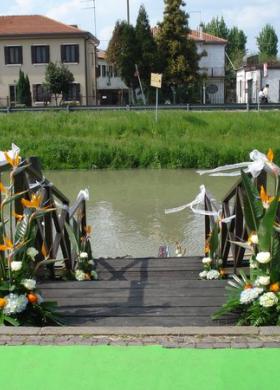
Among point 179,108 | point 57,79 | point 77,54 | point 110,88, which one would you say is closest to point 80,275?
point 179,108

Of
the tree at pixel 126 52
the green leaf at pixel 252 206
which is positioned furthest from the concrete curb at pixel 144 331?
the tree at pixel 126 52

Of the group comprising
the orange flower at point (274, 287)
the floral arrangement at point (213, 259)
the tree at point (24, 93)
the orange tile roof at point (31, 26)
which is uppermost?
the orange tile roof at point (31, 26)

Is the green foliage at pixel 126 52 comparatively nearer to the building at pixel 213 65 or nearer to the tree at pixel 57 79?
the tree at pixel 57 79

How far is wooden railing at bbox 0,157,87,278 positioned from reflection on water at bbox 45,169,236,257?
10.8ft

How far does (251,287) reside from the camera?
4668 millimetres

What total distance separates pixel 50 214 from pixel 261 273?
2878 mm

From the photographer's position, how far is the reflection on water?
38.8ft

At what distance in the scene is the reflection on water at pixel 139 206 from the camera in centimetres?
1181

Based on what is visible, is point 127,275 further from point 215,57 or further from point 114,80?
point 215,57

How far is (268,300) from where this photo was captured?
14.6 ft

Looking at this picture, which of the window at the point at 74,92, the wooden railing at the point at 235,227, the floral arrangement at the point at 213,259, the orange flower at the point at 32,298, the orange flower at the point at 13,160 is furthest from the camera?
the window at the point at 74,92

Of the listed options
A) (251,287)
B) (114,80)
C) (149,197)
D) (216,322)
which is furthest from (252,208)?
(114,80)

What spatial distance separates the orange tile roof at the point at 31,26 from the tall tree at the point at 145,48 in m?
4.33

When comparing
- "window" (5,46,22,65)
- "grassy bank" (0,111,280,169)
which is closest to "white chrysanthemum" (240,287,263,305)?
"grassy bank" (0,111,280,169)
